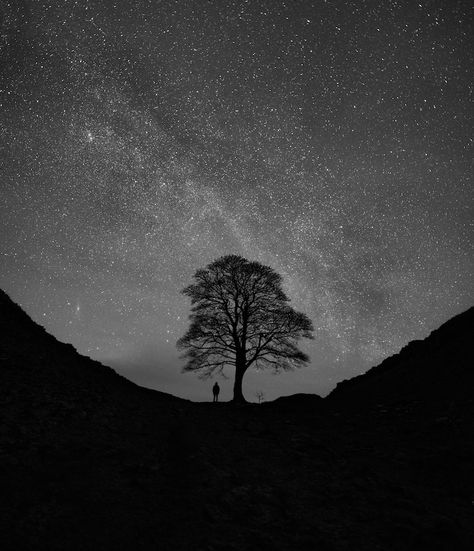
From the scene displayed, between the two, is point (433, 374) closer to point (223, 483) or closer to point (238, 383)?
point (238, 383)

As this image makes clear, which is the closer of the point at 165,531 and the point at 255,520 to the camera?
the point at 165,531

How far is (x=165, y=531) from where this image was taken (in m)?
5.96

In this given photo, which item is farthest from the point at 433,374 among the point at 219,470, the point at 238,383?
the point at 219,470

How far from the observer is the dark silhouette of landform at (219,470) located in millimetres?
6098

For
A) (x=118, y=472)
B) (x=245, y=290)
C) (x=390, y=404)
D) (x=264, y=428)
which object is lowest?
(x=118, y=472)

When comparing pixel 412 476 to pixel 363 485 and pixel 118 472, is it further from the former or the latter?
pixel 118 472

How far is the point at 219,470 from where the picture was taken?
8.38 m

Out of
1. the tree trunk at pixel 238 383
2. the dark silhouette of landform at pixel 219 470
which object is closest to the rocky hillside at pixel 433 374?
the dark silhouette of landform at pixel 219 470

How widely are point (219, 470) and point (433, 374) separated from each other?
12.2m

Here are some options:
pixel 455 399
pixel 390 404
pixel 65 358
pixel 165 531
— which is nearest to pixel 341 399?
pixel 390 404

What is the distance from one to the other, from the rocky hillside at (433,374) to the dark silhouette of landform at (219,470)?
26 centimetres

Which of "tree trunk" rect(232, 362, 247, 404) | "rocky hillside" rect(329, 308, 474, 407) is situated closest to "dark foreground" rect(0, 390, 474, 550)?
"rocky hillside" rect(329, 308, 474, 407)

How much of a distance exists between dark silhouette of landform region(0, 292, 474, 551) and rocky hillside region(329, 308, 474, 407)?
26cm

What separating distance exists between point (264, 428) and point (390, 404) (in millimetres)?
5801
